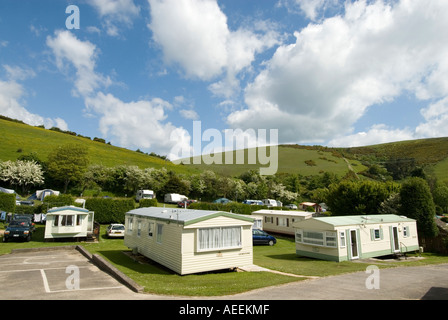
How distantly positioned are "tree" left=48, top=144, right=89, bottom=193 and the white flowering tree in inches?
93.5

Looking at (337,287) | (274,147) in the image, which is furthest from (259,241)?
(274,147)

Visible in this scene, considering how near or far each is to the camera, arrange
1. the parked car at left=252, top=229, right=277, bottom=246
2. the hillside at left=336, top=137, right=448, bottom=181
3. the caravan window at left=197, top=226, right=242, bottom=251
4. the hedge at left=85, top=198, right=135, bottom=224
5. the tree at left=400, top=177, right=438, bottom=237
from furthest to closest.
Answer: the hillside at left=336, top=137, right=448, bottom=181 → the hedge at left=85, top=198, right=135, bottom=224 → the tree at left=400, top=177, right=438, bottom=237 → the parked car at left=252, top=229, right=277, bottom=246 → the caravan window at left=197, top=226, right=242, bottom=251

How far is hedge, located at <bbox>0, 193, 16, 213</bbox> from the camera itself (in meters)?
27.8

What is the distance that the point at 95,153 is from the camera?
7369cm

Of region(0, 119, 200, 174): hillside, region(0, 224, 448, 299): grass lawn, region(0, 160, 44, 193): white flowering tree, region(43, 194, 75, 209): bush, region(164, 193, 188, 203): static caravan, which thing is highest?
region(0, 119, 200, 174): hillside

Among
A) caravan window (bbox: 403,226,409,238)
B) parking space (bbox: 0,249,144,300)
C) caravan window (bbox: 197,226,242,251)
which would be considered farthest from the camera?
caravan window (bbox: 403,226,409,238)

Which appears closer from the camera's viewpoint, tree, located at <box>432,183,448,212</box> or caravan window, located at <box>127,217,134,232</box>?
caravan window, located at <box>127,217,134,232</box>

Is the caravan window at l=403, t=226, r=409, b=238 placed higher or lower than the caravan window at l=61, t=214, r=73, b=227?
lower

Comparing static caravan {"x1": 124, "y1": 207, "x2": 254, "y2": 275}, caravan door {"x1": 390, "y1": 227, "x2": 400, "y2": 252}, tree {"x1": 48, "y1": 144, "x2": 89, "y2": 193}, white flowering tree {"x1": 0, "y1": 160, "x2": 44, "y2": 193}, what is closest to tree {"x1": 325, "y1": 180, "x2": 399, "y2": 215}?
caravan door {"x1": 390, "y1": 227, "x2": 400, "y2": 252}

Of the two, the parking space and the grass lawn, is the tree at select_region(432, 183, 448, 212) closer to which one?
the grass lawn

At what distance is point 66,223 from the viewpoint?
22234mm

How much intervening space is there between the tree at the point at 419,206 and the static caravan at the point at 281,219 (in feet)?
30.6

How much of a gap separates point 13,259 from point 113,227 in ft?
31.6
